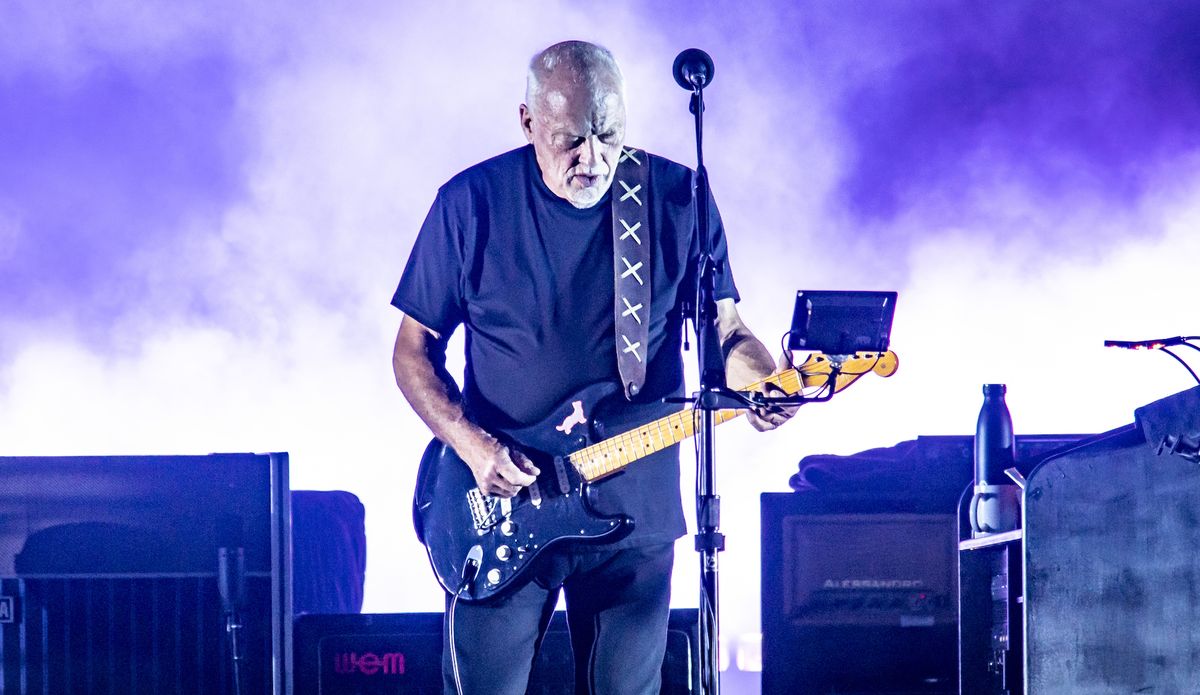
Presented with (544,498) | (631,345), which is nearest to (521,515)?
(544,498)

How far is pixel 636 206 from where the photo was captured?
100.0 inches

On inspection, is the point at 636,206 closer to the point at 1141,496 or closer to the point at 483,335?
the point at 483,335

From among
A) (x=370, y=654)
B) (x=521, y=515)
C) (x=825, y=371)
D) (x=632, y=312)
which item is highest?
(x=632, y=312)

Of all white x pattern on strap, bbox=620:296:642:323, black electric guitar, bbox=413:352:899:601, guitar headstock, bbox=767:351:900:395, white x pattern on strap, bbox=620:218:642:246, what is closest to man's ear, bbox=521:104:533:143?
white x pattern on strap, bbox=620:218:642:246

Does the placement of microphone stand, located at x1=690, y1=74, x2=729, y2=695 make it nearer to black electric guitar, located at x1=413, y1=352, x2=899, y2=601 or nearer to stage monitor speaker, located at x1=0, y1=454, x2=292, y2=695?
black electric guitar, located at x1=413, y1=352, x2=899, y2=601

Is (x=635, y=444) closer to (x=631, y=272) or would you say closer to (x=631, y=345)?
(x=631, y=345)

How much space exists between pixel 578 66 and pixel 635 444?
744 millimetres

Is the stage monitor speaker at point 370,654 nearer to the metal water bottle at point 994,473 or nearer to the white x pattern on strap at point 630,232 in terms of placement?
the metal water bottle at point 994,473

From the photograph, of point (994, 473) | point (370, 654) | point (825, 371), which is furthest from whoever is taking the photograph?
point (370, 654)

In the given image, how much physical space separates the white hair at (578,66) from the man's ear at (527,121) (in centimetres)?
4

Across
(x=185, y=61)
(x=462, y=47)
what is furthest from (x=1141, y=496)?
(x=185, y=61)

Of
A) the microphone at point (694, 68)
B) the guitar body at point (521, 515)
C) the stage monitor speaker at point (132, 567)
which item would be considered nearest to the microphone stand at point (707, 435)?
the microphone at point (694, 68)

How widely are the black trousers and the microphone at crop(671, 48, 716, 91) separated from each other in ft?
2.82

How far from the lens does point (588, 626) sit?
2.36m
